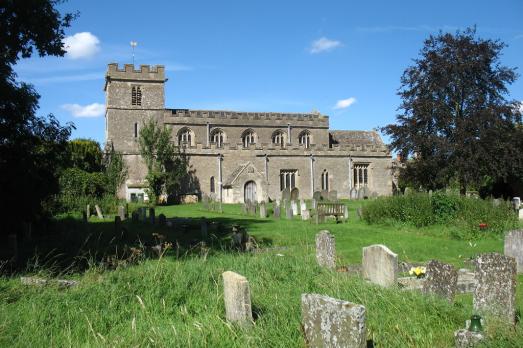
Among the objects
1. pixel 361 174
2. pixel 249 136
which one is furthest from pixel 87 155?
pixel 361 174

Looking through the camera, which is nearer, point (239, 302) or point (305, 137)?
point (239, 302)

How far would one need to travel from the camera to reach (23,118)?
40.7 feet

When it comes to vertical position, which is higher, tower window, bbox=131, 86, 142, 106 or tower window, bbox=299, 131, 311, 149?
tower window, bbox=131, 86, 142, 106

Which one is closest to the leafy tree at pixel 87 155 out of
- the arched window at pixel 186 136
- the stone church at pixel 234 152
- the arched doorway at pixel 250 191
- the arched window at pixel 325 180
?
the stone church at pixel 234 152

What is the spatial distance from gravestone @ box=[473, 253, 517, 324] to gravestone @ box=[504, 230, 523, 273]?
4179mm

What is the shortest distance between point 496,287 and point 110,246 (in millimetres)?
8908

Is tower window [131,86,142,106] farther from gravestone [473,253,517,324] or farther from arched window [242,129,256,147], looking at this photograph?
gravestone [473,253,517,324]

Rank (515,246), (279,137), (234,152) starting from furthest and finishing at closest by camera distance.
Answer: (279,137)
(234,152)
(515,246)

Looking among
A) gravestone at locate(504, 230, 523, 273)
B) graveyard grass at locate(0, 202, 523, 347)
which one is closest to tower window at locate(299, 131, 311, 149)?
gravestone at locate(504, 230, 523, 273)

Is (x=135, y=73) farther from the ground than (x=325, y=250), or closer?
farther from the ground

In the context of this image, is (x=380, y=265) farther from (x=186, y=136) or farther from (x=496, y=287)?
(x=186, y=136)

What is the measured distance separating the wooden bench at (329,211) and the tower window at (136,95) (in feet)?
81.5

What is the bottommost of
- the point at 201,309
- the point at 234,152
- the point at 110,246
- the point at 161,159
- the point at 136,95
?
the point at 201,309

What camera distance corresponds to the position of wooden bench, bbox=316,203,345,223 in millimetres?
19016
